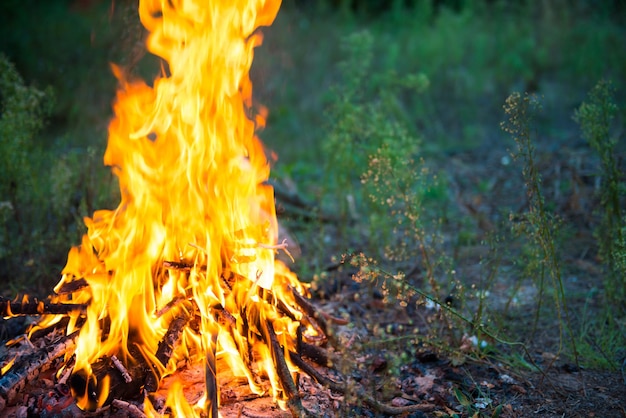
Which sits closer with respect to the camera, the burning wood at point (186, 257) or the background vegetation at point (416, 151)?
the burning wood at point (186, 257)

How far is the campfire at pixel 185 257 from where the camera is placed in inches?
99.8

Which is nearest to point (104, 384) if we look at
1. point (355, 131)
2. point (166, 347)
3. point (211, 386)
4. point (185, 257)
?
point (166, 347)

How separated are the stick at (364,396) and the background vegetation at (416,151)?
426 mm

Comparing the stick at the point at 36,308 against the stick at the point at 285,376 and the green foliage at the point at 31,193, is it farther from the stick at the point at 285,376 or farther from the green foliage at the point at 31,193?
the green foliage at the point at 31,193

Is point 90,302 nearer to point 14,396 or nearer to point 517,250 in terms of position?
point 14,396

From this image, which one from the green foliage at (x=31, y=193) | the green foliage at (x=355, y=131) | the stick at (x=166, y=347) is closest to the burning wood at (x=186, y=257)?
the stick at (x=166, y=347)

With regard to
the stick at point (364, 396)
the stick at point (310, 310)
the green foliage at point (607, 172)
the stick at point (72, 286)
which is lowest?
the stick at point (364, 396)

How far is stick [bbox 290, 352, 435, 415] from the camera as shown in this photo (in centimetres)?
259

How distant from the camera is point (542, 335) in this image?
3533 millimetres

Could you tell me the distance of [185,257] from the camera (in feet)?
9.23

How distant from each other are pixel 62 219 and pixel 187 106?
5.65 feet

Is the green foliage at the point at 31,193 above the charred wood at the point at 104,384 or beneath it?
above

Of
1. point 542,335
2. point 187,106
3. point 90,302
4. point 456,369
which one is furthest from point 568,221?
point 90,302

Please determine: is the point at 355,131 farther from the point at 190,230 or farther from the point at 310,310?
the point at 190,230
